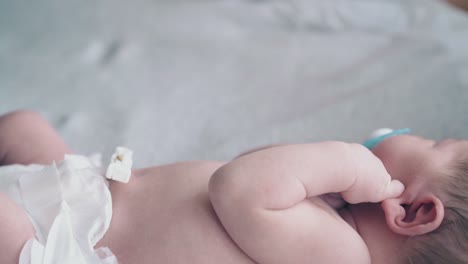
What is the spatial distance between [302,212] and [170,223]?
0.22 m

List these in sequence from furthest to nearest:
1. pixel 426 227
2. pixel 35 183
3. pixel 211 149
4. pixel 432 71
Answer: pixel 432 71, pixel 211 149, pixel 35 183, pixel 426 227

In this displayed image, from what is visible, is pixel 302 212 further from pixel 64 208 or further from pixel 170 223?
pixel 64 208

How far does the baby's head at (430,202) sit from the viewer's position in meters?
0.85

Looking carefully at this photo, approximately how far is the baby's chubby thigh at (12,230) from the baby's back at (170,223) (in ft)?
0.40

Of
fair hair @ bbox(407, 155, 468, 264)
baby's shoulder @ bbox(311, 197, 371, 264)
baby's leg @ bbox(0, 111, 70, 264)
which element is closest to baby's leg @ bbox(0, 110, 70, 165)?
baby's leg @ bbox(0, 111, 70, 264)

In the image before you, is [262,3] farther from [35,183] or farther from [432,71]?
[35,183]

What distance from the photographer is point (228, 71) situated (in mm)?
1624

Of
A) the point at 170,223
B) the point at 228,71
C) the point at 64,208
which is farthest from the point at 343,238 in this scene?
the point at 228,71

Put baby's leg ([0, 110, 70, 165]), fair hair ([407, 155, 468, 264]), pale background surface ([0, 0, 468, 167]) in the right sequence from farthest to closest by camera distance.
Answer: pale background surface ([0, 0, 468, 167]), baby's leg ([0, 110, 70, 165]), fair hair ([407, 155, 468, 264])

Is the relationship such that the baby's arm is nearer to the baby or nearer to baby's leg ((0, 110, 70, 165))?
the baby

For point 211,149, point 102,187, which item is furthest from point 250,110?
point 102,187

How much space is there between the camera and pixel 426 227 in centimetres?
85

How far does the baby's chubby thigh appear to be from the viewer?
2.89 ft

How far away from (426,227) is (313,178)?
18cm
